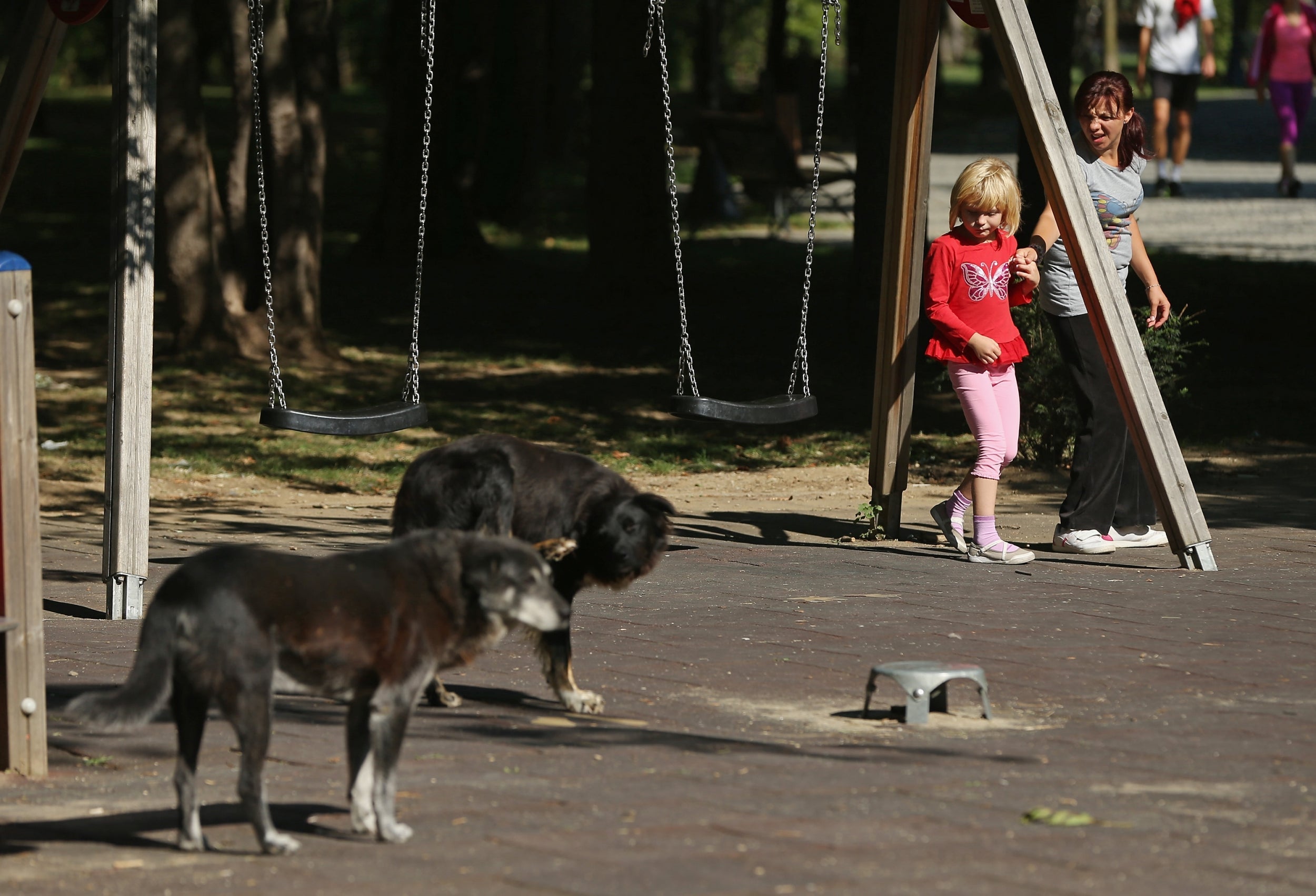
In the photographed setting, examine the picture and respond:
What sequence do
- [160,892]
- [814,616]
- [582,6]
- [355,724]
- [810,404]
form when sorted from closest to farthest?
[160,892] → [355,724] → [814,616] → [810,404] → [582,6]

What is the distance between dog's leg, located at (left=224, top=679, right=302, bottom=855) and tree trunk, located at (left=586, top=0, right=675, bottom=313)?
42.9 feet

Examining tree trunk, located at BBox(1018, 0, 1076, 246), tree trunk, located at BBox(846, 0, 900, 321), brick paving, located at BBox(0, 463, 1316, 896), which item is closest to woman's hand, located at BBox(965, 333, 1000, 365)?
brick paving, located at BBox(0, 463, 1316, 896)

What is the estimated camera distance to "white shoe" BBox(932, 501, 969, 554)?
893 centimetres

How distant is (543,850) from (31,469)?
7.04 feet

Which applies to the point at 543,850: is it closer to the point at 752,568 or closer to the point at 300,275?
the point at 752,568

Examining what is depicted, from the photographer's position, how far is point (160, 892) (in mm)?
4148

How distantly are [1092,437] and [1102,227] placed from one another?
1.02 m

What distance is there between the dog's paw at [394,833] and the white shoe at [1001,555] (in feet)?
15.8

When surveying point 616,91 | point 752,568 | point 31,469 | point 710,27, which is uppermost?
point 710,27

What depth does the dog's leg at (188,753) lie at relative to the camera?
4.36m

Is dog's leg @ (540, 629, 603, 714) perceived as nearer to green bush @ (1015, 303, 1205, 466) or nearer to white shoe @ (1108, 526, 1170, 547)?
white shoe @ (1108, 526, 1170, 547)

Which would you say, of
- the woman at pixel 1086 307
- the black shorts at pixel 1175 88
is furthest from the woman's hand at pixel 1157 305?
the black shorts at pixel 1175 88

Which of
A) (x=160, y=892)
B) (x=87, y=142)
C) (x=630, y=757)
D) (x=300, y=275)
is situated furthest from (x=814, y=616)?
(x=87, y=142)

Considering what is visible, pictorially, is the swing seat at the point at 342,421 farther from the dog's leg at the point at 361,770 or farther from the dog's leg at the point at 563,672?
the dog's leg at the point at 361,770
